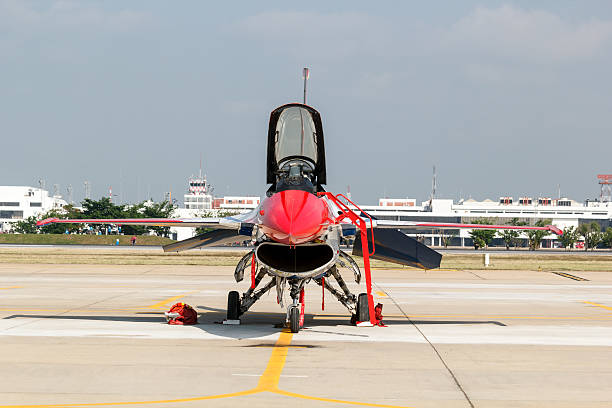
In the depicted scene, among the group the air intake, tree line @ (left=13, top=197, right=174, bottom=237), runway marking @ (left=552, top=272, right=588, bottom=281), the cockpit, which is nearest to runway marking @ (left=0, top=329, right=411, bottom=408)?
the air intake

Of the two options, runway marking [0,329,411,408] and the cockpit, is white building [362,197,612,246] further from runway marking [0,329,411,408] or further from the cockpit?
runway marking [0,329,411,408]

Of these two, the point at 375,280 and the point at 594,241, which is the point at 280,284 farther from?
the point at 594,241

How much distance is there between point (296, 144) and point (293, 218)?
11.6ft

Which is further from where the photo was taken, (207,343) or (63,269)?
(63,269)

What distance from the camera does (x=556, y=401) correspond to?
330 inches

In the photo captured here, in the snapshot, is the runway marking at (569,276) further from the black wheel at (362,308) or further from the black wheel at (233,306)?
the black wheel at (233,306)

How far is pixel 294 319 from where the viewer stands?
14.1 m

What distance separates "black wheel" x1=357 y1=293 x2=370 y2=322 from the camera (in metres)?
15.7

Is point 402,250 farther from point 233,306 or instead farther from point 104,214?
point 104,214

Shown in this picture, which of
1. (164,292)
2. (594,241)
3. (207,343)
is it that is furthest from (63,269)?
(594,241)

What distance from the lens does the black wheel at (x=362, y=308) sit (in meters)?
15.7

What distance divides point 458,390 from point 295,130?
7606mm

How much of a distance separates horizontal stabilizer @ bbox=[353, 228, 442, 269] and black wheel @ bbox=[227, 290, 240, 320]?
3258 millimetres

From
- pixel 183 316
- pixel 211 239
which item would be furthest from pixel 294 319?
pixel 211 239
